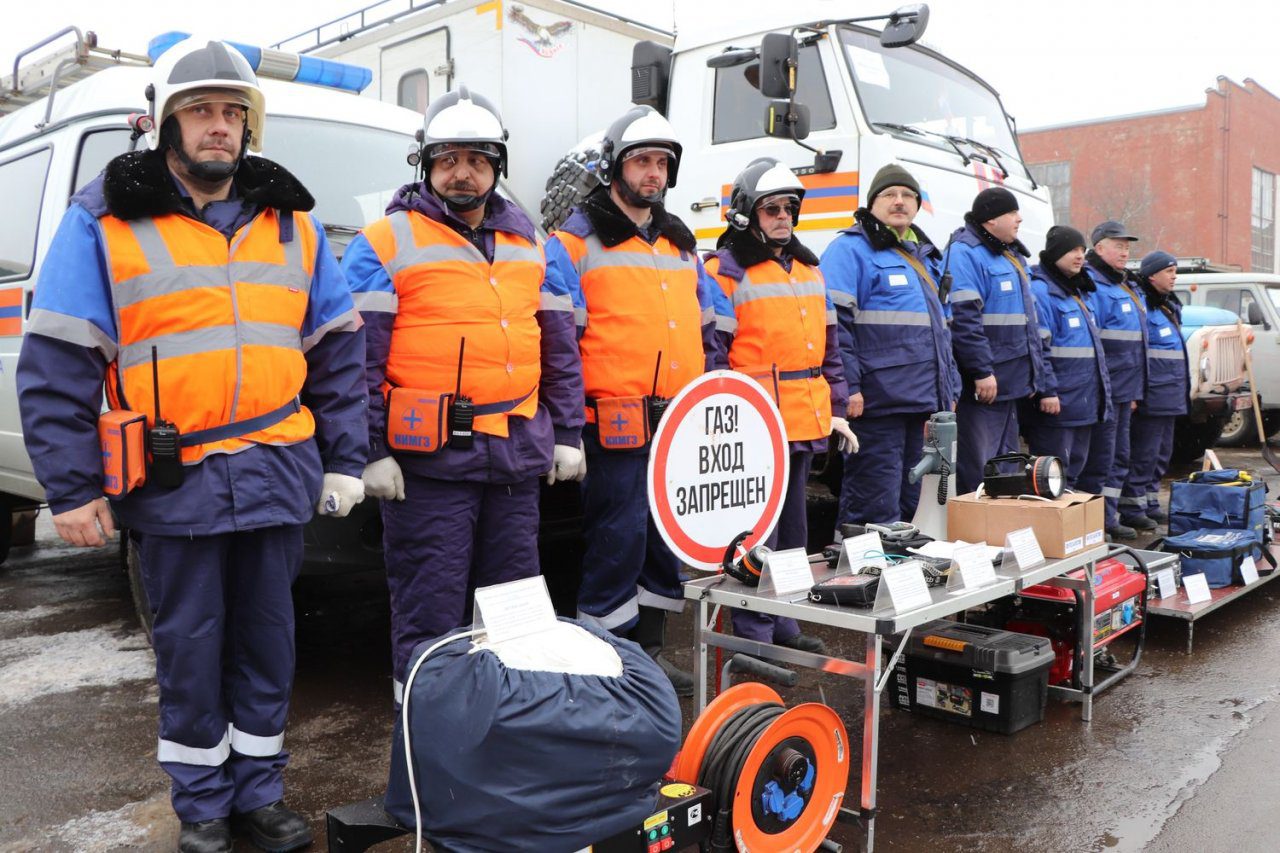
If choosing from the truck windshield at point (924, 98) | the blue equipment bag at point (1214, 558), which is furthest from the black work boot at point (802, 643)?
the truck windshield at point (924, 98)

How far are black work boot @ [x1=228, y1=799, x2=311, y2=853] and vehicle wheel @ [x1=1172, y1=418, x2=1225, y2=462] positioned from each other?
34.3ft

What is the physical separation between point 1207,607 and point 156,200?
15.9ft

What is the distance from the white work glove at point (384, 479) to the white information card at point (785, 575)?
1148mm

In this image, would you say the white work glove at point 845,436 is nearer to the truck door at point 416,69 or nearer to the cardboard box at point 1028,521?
the cardboard box at point 1028,521

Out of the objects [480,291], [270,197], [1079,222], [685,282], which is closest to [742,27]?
[685,282]

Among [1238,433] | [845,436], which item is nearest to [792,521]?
[845,436]

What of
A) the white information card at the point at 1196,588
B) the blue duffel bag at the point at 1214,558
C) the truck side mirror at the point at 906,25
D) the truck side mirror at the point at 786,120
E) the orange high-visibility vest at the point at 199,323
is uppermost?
the truck side mirror at the point at 906,25

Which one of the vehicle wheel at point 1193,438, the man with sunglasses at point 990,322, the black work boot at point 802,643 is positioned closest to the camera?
the black work boot at point 802,643

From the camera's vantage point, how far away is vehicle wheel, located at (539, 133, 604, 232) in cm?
636

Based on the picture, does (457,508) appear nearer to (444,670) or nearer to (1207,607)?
(444,670)

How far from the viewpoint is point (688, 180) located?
7.12m

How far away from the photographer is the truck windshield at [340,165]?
15.8 feet

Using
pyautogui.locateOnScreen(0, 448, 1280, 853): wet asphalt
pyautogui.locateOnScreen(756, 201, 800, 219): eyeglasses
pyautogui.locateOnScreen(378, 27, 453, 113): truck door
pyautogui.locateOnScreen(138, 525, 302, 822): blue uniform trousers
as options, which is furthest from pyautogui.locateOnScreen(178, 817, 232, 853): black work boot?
pyautogui.locateOnScreen(378, 27, 453, 113): truck door

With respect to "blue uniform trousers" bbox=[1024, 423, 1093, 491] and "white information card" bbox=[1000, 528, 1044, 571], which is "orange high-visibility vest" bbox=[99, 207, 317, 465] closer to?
"white information card" bbox=[1000, 528, 1044, 571]
